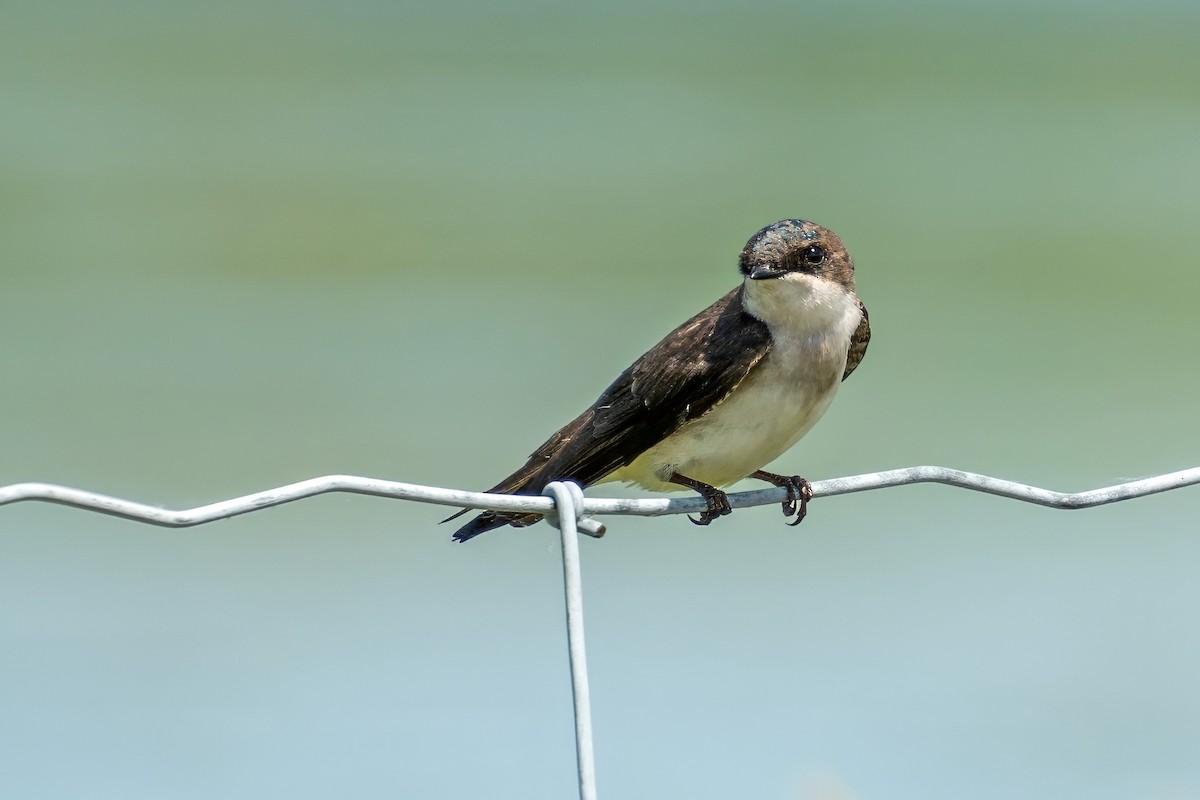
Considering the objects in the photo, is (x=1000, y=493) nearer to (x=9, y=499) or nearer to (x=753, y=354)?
(x=753, y=354)

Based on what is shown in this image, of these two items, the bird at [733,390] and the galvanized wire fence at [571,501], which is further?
the bird at [733,390]

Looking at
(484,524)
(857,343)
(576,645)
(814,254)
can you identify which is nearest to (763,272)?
(814,254)

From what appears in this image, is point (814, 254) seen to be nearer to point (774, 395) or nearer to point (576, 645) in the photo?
point (774, 395)

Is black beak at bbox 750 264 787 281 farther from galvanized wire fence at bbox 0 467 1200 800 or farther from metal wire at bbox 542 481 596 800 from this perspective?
metal wire at bbox 542 481 596 800

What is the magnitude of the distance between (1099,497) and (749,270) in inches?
53.9

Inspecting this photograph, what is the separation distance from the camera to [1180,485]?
256 centimetres

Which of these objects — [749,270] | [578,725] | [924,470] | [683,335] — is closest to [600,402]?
[683,335]

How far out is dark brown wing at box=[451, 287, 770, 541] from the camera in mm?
3564

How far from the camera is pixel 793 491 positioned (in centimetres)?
310

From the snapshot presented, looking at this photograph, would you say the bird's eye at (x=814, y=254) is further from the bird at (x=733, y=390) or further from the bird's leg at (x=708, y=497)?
the bird's leg at (x=708, y=497)

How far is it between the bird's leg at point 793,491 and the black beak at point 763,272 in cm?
49

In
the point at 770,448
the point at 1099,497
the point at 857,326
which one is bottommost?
the point at 1099,497

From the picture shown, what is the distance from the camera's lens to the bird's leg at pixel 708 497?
3.23 meters

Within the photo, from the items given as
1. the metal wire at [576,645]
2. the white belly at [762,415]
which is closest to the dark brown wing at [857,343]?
the white belly at [762,415]
